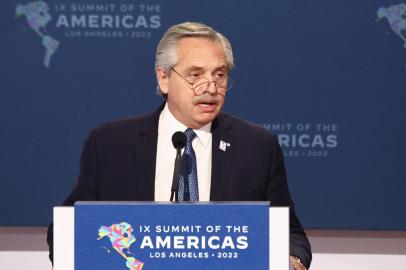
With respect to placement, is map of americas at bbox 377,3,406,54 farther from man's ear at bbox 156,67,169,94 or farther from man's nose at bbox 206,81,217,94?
man's nose at bbox 206,81,217,94

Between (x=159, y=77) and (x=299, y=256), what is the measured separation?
667 millimetres

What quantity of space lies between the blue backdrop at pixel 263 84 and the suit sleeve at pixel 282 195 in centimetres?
231

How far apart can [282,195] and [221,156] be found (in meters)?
0.20

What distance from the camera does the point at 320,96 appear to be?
4.94 m

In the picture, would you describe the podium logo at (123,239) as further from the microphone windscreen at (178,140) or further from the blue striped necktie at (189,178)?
the blue striped necktie at (189,178)

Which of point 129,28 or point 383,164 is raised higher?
point 129,28

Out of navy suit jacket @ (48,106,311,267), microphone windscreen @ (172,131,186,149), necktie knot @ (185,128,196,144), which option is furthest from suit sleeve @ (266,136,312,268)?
microphone windscreen @ (172,131,186,149)

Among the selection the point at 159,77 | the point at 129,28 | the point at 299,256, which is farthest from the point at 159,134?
the point at 129,28

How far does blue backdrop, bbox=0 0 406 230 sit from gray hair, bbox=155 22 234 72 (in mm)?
2357

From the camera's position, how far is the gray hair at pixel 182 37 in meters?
2.50

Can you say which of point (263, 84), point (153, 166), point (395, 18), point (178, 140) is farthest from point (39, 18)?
point (178, 140)

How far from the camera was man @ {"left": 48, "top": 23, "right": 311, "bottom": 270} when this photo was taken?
2.47m

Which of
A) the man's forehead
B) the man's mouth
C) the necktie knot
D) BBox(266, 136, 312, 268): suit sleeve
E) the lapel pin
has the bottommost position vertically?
BBox(266, 136, 312, 268): suit sleeve

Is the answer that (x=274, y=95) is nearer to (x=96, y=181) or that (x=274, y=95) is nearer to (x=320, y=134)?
(x=320, y=134)
